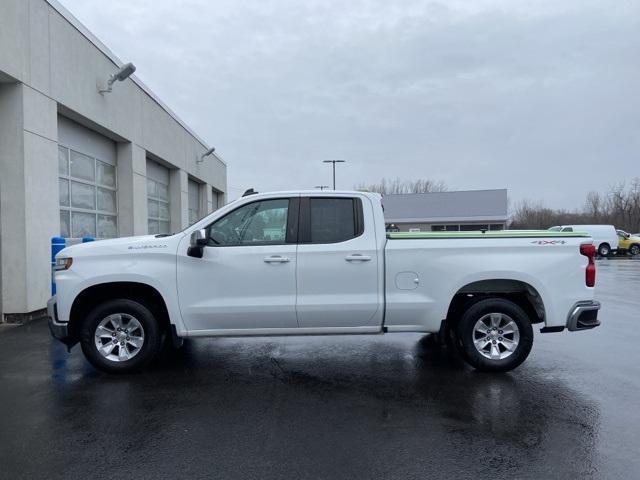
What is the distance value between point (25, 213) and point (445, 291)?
7.31 metres

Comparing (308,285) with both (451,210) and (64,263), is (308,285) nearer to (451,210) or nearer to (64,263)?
(64,263)

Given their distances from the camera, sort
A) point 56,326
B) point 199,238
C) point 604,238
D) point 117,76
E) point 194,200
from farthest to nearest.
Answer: point 604,238 → point 194,200 → point 117,76 → point 56,326 → point 199,238

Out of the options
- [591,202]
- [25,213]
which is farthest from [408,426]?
[591,202]

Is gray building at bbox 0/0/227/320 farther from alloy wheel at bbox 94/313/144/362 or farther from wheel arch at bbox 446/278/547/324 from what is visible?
wheel arch at bbox 446/278/547/324

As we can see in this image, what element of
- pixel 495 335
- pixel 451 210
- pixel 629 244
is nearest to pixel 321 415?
pixel 495 335

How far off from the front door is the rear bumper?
311cm

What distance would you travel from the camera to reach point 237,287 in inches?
217

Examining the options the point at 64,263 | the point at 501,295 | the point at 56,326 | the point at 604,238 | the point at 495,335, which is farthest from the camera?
the point at 604,238

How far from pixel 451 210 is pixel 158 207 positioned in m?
42.4

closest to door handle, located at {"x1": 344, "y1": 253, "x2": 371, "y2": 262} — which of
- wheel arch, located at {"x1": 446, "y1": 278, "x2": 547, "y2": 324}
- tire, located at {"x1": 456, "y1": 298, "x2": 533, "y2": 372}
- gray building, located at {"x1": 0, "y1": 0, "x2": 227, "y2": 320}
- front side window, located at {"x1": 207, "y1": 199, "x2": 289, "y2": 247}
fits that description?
front side window, located at {"x1": 207, "y1": 199, "x2": 289, "y2": 247}

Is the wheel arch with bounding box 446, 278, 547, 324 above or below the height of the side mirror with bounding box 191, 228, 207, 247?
below

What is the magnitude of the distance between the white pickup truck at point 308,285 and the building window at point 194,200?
17662 mm

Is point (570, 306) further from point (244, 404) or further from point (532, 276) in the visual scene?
point (244, 404)

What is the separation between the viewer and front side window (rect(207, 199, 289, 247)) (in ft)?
18.5
